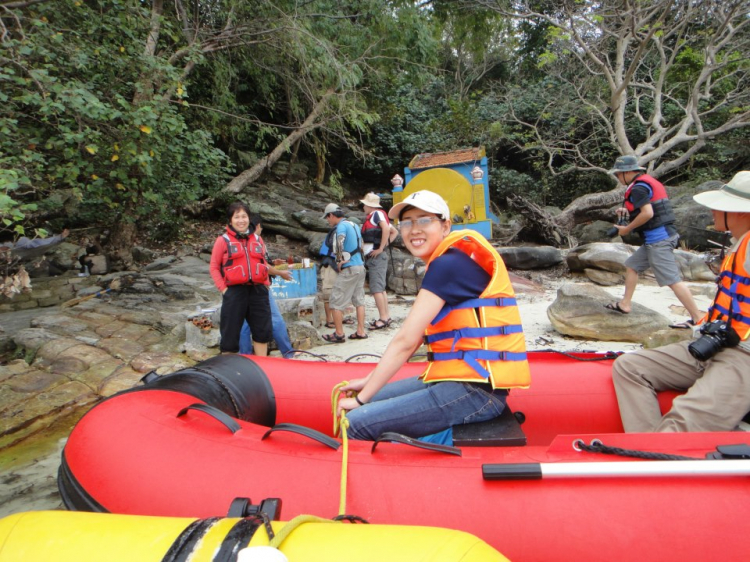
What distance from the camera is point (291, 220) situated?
10.3 metres

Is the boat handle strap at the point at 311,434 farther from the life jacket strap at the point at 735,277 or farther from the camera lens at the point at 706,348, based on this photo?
the life jacket strap at the point at 735,277

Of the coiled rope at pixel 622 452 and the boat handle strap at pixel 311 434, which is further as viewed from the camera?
the boat handle strap at pixel 311 434

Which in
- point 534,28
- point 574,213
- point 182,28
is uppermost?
point 534,28

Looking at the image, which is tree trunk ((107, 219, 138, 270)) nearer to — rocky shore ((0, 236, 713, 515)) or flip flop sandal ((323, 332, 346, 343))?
rocky shore ((0, 236, 713, 515))

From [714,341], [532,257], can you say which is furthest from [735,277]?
[532,257]

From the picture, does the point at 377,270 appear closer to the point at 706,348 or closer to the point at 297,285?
the point at 297,285

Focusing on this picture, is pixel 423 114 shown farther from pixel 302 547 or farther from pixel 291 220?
pixel 302 547

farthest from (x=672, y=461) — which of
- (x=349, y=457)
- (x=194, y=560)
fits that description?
(x=194, y=560)

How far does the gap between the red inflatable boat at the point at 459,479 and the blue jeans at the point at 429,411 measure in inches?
2.6

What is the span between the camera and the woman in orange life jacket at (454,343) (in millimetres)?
1722

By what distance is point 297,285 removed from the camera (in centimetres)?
605

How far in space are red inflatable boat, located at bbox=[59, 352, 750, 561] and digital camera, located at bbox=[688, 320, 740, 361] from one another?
380mm

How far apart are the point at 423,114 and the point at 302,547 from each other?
16.0 m

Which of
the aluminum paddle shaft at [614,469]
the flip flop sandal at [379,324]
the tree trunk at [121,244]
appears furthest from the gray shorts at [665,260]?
the tree trunk at [121,244]
